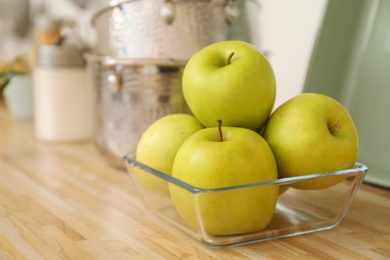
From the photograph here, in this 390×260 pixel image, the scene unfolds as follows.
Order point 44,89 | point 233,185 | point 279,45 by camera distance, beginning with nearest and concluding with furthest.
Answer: point 233,185
point 279,45
point 44,89

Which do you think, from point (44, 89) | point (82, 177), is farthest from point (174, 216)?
point (44, 89)

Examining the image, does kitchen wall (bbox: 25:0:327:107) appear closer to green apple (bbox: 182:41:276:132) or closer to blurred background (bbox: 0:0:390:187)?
blurred background (bbox: 0:0:390:187)

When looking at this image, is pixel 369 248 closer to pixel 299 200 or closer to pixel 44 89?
pixel 299 200

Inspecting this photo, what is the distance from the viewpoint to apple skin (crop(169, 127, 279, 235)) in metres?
0.41

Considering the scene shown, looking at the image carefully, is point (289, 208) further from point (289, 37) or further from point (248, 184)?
point (289, 37)

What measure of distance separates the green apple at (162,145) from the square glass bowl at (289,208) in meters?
0.01

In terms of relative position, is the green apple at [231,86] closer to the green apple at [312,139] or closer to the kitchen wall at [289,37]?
the green apple at [312,139]

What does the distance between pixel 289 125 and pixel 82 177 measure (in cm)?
41

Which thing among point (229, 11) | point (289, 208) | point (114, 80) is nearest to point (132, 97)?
point (114, 80)

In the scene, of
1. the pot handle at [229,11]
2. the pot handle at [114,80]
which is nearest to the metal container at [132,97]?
the pot handle at [114,80]

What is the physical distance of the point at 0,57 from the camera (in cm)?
192

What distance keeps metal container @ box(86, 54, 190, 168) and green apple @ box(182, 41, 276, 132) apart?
22 cm

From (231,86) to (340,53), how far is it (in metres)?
0.33

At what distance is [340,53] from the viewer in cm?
72
